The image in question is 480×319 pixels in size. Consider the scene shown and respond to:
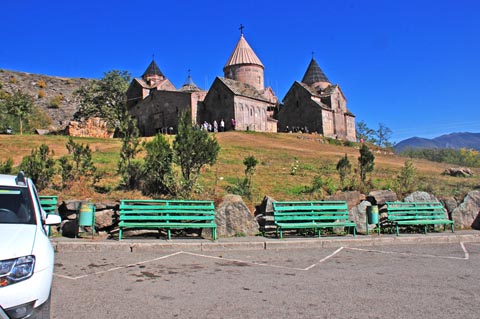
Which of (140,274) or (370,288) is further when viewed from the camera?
(140,274)

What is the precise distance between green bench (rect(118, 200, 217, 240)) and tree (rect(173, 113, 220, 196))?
94.3 inches

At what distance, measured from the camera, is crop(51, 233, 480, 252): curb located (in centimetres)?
842

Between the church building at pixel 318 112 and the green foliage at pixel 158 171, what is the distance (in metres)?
39.8

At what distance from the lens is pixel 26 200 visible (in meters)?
4.73

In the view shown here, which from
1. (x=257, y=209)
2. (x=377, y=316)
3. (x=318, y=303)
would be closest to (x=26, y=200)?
(x=318, y=303)

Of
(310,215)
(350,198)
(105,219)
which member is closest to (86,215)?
(105,219)

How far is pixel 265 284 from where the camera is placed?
5.98 meters

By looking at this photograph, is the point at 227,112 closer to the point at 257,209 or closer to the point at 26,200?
the point at 257,209

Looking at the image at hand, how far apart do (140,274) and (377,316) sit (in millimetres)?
3692

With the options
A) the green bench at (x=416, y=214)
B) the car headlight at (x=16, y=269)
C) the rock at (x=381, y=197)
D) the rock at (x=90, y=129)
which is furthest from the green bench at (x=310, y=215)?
the rock at (x=90, y=129)

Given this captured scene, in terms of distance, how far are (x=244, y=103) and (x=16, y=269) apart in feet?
141

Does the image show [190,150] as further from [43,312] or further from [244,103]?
[244,103]

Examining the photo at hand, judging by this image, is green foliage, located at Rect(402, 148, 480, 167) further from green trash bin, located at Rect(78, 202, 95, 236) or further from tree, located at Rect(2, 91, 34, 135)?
green trash bin, located at Rect(78, 202, 95, 236)

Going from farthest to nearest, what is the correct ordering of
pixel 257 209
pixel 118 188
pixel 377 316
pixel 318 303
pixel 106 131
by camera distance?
pixel 106 131 < pixel 118 188 < pixel 257 209 < pixel 318 303 < pixel 377 316
